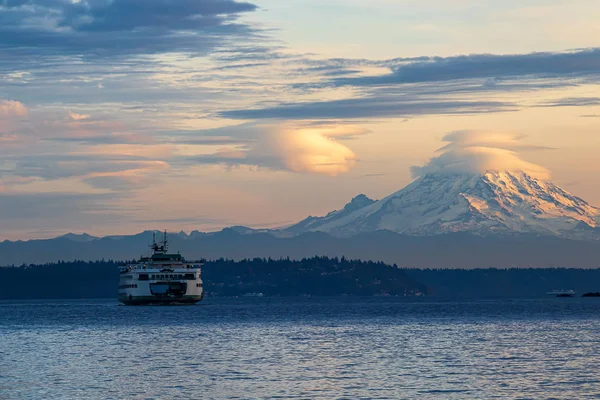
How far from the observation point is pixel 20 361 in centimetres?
9581

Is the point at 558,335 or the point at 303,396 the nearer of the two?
the point at 303,396

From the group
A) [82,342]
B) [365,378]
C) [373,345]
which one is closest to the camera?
[365,378]

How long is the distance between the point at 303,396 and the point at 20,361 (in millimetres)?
36515

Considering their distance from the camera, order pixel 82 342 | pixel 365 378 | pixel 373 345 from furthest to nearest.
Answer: pixel 82 342
pixel 373 345
pixel 365 378

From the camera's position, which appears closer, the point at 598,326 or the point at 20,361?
the point at 20,361

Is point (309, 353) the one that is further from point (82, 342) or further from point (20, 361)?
point (82, 342)

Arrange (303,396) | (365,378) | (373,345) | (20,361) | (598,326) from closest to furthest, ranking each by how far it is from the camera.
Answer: (303,396)
(365,378)
(20,361)
(373,345)
(598,326)

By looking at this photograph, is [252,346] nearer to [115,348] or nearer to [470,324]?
[115,348]

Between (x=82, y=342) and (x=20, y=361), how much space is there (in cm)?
2681

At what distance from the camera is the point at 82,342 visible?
402 feet

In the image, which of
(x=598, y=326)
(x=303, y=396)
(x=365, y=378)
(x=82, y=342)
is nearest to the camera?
(x=303, y=396)

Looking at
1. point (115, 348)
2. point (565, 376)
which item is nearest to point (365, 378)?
point (565, 376)

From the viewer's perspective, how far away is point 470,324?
16250cm

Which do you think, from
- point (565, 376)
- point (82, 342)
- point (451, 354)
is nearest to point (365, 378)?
point (565, 376)
